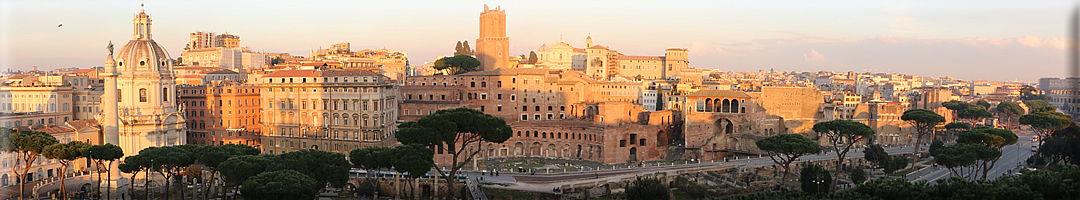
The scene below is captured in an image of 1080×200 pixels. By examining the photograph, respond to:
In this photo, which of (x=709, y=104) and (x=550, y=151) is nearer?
(x=550, y=151)

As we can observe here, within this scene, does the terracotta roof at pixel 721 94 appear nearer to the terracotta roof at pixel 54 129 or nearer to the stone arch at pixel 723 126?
the stone arch at pixel 723 126

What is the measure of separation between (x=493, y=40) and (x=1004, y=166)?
56571 millimetres

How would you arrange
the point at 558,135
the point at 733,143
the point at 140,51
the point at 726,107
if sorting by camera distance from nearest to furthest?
the point at 140,51
the point at 733,143
the point at 558,135
the point at 726,107

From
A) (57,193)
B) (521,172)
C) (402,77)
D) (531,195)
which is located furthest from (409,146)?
(402,77)

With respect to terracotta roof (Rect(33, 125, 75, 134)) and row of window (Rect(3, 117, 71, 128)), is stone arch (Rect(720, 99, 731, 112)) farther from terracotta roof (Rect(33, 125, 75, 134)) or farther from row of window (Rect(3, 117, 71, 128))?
row of window (Rect(3, 117, 71, 128))

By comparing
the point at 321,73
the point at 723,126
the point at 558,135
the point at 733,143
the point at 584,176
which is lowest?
the point at 584,176

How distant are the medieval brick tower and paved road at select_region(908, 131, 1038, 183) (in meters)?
50.4

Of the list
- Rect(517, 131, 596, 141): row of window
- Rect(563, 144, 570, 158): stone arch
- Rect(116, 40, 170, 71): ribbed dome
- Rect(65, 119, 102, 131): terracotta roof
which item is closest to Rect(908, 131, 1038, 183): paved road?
Rect(517, 131, 596, 141): row of window

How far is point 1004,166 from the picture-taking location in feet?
238

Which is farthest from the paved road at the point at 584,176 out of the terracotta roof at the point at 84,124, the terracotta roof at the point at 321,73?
the terracotta roof at the point at 84,124

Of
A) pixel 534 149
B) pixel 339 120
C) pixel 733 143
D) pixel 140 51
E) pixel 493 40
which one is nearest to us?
pixel 140 51

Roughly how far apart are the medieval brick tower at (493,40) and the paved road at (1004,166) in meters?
50.4

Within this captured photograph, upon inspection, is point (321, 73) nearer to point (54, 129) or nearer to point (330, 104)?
point (330, 104)

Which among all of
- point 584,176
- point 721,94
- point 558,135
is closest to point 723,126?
point 721,94
